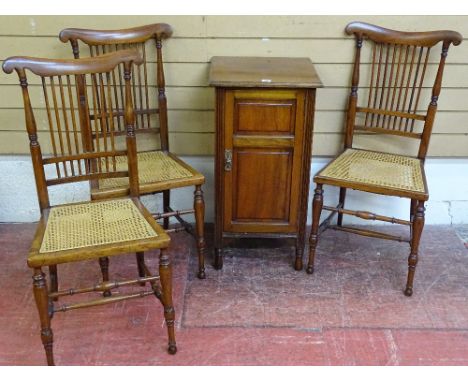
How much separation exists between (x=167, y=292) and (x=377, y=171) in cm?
115

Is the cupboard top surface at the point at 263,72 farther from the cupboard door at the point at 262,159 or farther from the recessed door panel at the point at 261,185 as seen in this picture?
the recessed door panel at the point at 261,185

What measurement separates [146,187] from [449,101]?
1644 millimetres

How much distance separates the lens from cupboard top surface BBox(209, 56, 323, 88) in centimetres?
220

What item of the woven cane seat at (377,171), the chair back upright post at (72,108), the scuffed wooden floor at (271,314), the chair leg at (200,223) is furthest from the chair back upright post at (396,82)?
the chair back upright post at (72,108)

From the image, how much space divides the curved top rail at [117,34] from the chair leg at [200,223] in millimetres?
774

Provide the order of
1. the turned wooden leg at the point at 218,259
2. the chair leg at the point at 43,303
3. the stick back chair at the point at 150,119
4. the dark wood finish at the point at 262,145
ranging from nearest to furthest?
the chair leg at the point at 43,303 → the dark wood finish at the point at 262,145 → the stick back chair at the point at 150,119 → the turned wooden leg at the point at 218,259

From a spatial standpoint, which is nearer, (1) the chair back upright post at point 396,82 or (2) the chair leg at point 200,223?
(2) the chair leg at point 200,223

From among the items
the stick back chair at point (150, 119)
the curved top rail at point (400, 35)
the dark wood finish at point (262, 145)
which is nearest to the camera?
the dark wood finish at point (262, 145)

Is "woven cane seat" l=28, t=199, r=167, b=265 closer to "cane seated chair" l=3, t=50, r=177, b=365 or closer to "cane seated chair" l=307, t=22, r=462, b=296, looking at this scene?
"cane seated chair" l=3, t=50, r=177, b=365

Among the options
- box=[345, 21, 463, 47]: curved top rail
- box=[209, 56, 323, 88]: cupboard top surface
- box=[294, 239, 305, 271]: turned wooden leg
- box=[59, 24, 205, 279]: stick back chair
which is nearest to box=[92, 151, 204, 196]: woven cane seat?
box=[59, 24, 205, 279]: stick back chair

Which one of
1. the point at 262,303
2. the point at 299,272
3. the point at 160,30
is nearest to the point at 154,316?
the point at 262,303

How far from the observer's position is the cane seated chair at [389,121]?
7.87ft

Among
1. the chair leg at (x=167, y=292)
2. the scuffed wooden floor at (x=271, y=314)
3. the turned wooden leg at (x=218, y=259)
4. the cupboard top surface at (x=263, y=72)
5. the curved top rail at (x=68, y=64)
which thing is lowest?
the scuffed wooden floor at (x=271, y=314)

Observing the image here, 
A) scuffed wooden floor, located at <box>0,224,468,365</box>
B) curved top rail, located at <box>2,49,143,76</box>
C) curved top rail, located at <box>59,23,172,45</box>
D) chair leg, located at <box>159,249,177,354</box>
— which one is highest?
curved top rail, located at <box>59,23,172,45</box>
